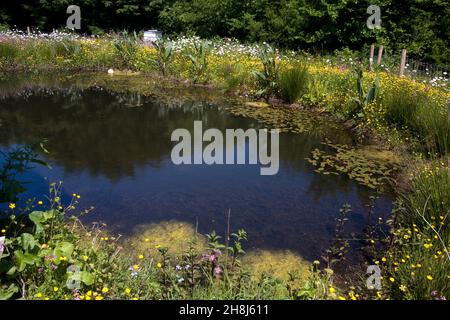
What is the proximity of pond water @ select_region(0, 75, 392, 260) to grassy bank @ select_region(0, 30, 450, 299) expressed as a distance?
0.40 meters

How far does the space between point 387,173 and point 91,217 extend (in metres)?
4.13

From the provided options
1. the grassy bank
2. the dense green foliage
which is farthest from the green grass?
the dense green foliage

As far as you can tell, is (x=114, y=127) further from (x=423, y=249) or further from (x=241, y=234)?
(x=423, y=249)

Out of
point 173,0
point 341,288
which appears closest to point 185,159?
point 341,288

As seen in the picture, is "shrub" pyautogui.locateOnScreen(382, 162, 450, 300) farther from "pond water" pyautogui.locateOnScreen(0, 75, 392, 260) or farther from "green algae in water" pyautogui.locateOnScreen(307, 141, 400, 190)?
"green algae in water" pyautogui.locateOnScreen(307, 141, 400, 190)

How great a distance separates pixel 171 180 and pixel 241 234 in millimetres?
2310

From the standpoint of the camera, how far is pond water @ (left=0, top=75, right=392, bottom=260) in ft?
14.6

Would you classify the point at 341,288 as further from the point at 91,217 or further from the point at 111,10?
the point at 111,10

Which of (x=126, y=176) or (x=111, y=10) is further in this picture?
(x=111, y=10)

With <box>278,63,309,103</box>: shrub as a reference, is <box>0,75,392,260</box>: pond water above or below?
below

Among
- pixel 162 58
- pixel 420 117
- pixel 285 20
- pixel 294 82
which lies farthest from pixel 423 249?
pixel 285 20

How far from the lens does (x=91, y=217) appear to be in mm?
4371

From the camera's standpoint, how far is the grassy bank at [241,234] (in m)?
2.93

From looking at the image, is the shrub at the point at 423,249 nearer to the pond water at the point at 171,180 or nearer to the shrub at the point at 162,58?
the pond water at the point at 171,180
